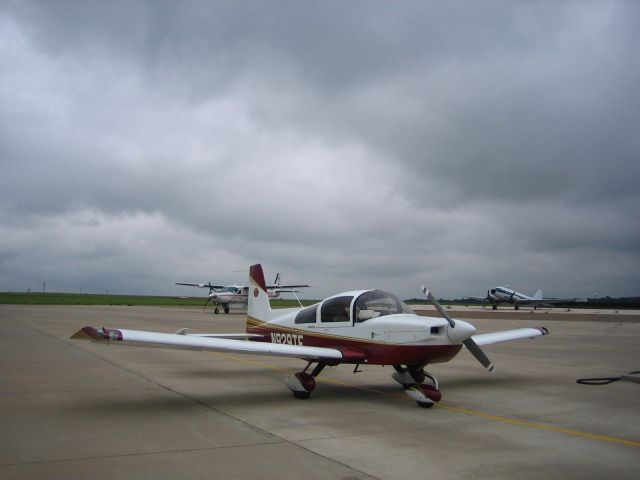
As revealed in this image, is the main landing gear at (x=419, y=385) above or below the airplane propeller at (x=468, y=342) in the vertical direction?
below

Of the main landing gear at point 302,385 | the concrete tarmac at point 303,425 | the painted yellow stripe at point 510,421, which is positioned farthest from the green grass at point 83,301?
the main landing gear at point 302,385

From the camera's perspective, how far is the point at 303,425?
22.1ft

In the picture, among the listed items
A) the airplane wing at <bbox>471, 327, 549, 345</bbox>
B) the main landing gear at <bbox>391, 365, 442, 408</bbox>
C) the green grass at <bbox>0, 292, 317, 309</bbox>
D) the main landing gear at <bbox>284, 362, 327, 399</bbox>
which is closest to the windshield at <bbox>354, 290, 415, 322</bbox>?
the main landing gear at <bbox>391, 365, 442, 408</bbox>

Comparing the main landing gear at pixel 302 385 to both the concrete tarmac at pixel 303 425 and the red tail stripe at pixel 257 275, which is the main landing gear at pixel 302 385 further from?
the red tail stripe at pixel 257 275

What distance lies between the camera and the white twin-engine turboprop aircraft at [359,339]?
7.68 meters

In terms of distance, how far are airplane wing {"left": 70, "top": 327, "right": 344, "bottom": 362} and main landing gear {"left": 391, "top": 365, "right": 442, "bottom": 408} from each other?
46.4 inches

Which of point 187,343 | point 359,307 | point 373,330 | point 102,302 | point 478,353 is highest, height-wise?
point 359,307

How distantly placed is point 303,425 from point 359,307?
8.93 ft

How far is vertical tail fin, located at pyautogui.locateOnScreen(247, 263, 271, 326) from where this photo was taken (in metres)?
12.0

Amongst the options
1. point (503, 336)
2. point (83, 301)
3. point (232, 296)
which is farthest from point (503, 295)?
point (83, 301)

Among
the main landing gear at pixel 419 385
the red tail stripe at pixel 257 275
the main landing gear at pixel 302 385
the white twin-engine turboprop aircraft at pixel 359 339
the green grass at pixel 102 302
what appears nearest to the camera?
the white twin-engine turboprop aircraft at pixel 359 339

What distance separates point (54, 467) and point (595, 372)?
452 inches

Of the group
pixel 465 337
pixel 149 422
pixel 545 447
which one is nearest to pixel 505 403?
pixel 465 337

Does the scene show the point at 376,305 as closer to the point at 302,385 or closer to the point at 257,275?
the point at 302,385
